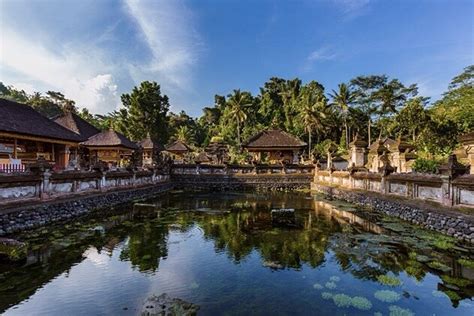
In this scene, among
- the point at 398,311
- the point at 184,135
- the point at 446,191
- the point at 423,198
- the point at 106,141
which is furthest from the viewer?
the point at 184,135

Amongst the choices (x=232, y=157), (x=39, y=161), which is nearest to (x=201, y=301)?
(x=39, y=161)

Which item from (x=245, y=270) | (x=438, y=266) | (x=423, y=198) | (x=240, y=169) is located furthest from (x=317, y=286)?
(x=240, y=169)

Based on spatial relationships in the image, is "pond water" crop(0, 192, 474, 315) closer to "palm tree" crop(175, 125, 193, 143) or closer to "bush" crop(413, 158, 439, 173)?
"bush" crop(413, 158, 439, 173)

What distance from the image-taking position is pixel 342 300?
249 inches

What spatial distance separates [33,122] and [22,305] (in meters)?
18.0

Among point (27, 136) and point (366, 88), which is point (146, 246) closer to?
point (27, 136)

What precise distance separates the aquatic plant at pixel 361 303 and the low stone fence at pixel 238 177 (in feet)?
82.5

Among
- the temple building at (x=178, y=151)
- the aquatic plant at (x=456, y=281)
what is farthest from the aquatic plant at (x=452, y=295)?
the temple building at (x=178, y=151)

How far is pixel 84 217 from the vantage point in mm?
14672

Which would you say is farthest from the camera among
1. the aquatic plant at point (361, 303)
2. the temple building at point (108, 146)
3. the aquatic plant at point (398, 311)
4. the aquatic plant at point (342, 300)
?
the temple building at point (108, 146)

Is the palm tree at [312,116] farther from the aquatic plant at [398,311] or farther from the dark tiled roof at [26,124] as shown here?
the aquatic plant at [398,311]

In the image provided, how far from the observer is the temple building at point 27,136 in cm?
1792

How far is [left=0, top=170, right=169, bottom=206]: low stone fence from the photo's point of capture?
37.3 ft

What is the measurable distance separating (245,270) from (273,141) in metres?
30.8
